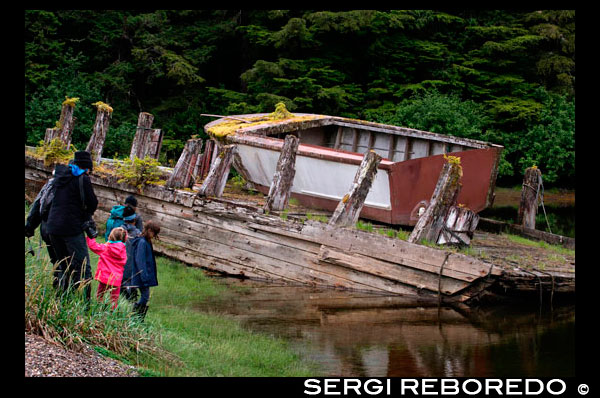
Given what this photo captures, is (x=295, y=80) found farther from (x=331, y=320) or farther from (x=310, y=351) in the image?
(x=310, y=351)

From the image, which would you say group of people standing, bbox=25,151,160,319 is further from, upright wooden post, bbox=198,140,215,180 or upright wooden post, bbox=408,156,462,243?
upright wooden post, bbox=198,140,215,180

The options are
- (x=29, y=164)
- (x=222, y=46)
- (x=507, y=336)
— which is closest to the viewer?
(x=507, y=336)

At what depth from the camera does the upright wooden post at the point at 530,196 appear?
13805 millimetres

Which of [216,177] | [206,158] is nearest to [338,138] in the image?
[206,158]

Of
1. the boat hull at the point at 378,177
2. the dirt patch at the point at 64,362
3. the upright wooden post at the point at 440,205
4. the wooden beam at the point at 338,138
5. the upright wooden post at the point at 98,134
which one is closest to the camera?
the dirt patch at the point at 64,362

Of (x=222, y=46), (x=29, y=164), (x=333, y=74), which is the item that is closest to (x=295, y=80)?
(x=333, y=74)

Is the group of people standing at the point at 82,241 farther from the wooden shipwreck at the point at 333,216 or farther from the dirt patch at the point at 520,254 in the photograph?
the dirt patch at the point at 520,254

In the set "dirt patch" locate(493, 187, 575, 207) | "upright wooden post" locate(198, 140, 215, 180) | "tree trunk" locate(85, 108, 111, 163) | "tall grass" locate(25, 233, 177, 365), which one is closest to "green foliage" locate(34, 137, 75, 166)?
"tree trunk" locate(85, 108, 111, 163)

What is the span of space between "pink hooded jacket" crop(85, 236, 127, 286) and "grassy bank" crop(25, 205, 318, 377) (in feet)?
1.22

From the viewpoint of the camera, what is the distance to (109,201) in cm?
1359

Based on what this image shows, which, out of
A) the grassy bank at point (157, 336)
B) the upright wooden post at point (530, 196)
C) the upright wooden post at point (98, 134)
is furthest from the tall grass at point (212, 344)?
the upright wooden post at point (530, 196)

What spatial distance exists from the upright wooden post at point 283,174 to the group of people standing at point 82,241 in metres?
4.15

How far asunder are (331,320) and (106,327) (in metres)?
3.97

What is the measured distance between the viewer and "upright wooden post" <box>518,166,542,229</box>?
1380 cm
